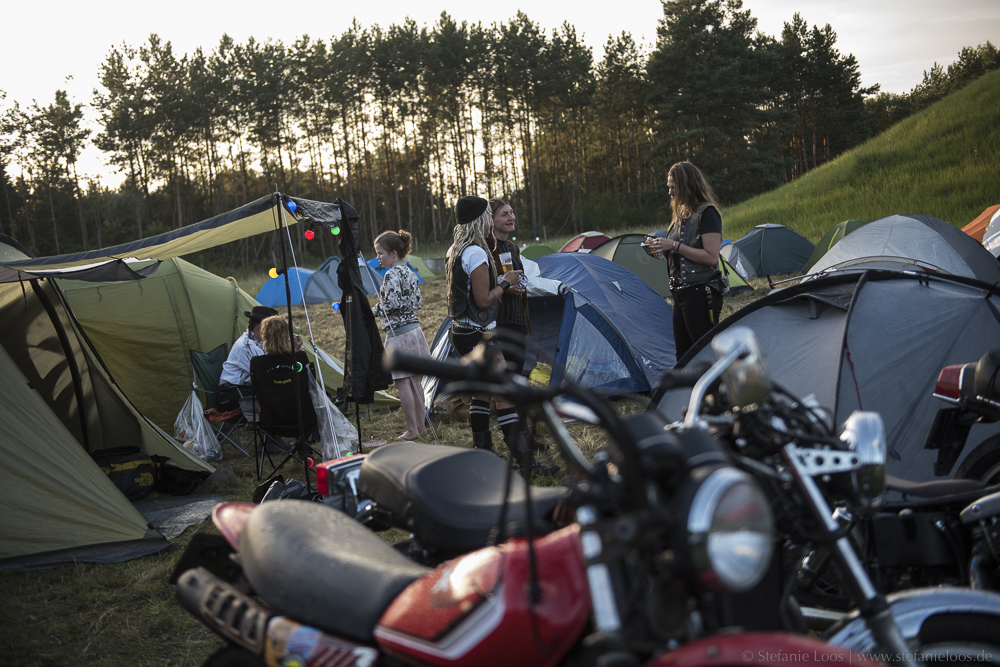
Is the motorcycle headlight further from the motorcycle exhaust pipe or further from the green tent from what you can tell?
the green tent

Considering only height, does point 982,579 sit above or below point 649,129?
below

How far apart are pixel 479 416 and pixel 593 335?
225 cm

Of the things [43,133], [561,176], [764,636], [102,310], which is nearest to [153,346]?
[102,310]

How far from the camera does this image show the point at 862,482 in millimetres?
1437

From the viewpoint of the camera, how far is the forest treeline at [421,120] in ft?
89.7

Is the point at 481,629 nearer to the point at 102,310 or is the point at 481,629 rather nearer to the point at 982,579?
the point at 982,579

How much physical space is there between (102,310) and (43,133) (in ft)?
91.6

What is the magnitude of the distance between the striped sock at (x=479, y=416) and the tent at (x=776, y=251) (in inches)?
423

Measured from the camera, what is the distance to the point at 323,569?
5.17ft

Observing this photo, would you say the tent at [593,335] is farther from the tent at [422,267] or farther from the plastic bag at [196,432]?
the tent at [422,267]

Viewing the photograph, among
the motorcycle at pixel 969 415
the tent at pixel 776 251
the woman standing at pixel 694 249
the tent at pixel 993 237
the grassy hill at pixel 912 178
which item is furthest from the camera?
the grassy hill at pixel 912 178

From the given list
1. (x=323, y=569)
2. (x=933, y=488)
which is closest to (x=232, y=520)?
(x=323, y=569)

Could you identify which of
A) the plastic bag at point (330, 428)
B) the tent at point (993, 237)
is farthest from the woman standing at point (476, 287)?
the tent at point (993, 237)

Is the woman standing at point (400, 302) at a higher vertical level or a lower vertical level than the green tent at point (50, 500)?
higher
